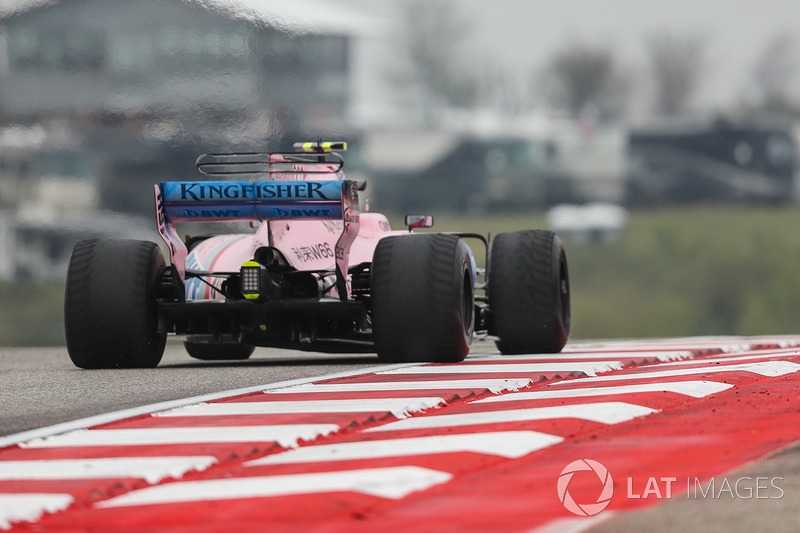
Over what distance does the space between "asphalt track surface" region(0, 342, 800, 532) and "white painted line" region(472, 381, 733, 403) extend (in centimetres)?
60

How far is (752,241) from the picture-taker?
1858 inches

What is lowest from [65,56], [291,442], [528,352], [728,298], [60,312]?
[728,298]

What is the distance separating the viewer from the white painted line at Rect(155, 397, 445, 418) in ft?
22.5

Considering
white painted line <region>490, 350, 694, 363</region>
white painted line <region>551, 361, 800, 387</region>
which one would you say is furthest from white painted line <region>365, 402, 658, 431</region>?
white painted line <region>490, 350, 694, 363</region>

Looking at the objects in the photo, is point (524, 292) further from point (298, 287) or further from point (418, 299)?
point (298, 287)

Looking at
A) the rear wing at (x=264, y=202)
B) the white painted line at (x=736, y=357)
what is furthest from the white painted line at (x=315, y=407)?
the rear wing at (x=264, y=202)

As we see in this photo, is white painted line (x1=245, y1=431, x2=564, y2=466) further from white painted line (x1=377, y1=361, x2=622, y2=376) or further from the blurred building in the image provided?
the blurred building

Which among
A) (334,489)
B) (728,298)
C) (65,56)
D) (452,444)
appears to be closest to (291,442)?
(452,444)

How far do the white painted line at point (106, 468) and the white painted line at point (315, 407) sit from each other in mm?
1393

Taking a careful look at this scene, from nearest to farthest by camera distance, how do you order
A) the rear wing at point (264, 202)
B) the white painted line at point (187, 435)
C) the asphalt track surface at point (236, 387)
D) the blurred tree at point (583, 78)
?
the asphalt track surface at point (236, 387)
the white painted line at point (187, 435)
the rear wing at point (264, 202)
the blurred tree at point (583, 78)

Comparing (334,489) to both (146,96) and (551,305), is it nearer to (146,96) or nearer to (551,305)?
(551,305)

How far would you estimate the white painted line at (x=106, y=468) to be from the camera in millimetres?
5160

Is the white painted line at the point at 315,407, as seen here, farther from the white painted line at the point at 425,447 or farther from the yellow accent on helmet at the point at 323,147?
the yellow accent on helmet at the point at 323,147

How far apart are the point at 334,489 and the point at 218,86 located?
1312 centimetres
